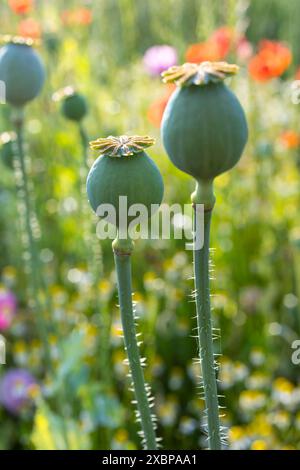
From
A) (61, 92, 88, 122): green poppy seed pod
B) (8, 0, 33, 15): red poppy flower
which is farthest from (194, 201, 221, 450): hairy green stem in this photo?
(8, 0, 33, 15): red poppy flower

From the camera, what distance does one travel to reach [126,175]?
0.54 meters

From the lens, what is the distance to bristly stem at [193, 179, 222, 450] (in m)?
0.53

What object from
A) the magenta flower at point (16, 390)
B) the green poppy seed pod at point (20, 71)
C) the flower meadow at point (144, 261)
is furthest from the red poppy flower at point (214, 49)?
the green poppy seed pod at point (20, 71)

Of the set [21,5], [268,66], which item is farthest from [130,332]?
[21,5]

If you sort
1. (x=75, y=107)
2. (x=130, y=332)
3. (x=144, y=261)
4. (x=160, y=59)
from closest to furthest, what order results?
1. (x=130, y=332)
2. (x=75, y=107)
3. (x=144, y=261)
4. (x=160, y=59)

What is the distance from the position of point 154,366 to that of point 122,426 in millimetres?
178

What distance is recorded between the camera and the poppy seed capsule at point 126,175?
0.54 metres

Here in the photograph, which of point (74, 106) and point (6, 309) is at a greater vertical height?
point (74, 106)

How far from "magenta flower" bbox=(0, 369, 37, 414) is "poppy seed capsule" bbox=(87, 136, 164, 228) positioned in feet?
3.31

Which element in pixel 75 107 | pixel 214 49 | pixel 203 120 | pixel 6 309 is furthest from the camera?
pixel 214 49

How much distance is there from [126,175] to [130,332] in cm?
15

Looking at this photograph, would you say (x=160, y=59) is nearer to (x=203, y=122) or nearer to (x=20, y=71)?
(x=20, y=71)

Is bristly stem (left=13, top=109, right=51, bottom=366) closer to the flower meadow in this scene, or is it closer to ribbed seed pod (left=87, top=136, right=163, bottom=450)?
the flower meadow

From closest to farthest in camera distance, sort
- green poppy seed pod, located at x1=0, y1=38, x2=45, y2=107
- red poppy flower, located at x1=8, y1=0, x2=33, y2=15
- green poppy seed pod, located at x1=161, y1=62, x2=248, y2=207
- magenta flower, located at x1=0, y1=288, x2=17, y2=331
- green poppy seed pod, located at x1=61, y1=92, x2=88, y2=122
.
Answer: green poppy seed pod, located at x1=161, y1=62, x2=248, y2=207, green poppy seed pod, located at x1=0, y1=38, x2=45, y2=107, green poppy seed pod, located at x1=61, y1=92, x2=88, y2=122, magenta flower, located at x1=0, y1=288, x2=17, y2=331, red poppy flower, located at x1=8, y1=0, x2=33, y2=15
